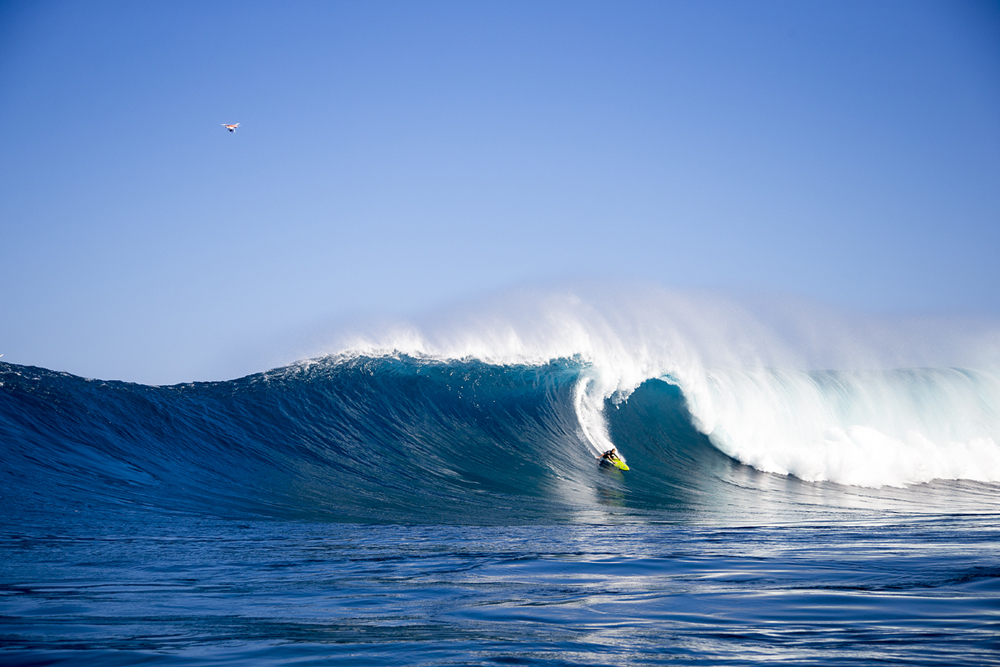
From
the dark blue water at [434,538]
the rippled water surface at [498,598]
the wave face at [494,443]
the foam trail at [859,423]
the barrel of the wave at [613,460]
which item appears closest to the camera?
the rippled water surface at [498,598]

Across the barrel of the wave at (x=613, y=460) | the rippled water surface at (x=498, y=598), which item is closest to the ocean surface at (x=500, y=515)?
the rippled water surface at (x=498, y=598)

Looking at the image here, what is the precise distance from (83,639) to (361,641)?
117 cm

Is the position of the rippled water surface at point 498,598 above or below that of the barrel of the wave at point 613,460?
below

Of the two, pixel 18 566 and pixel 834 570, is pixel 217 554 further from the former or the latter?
pixel 834 570

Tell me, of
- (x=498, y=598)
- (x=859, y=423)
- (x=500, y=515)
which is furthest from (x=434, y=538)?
(x=859, y=423)

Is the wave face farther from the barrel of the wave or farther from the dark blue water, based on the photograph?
the barrel of the wave

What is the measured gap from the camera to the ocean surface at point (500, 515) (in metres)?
3.18

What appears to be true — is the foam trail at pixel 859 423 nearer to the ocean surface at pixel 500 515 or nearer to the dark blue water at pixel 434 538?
the ocean surface at pixel 500 515

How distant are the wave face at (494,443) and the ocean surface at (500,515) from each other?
7 centimetres

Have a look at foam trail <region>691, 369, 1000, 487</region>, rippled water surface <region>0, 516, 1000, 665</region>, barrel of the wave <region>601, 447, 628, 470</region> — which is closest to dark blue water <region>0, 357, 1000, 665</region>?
rippled water surface <region>0, 516, 1000, 665</region>

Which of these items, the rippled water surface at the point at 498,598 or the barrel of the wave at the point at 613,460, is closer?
the rippled water surface at the point at 498,598

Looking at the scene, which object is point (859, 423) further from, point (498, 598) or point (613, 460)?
point (498, 598)

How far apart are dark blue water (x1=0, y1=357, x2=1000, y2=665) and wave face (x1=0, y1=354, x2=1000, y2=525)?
6 cm

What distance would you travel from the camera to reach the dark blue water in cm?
311
